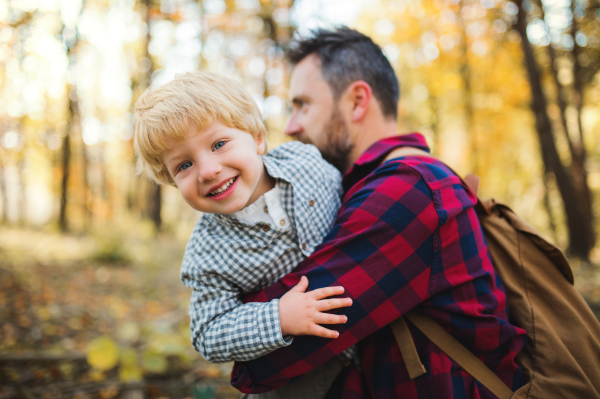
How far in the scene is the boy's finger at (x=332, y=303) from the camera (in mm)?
1237

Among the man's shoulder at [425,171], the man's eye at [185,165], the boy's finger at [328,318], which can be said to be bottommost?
the boy's finger at [328,318]

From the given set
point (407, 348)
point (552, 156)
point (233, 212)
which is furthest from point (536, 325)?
point (552, 156)

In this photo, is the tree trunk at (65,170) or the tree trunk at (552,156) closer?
the tree trunk at (552,156)

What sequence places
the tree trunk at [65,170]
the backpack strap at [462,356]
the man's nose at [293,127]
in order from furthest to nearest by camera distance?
the tree trunk at [65,170] → the man's nose at [293,127] → the backpack strap at [462,356]

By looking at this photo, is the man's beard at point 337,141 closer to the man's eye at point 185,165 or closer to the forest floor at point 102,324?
the man's eye at point 185,165

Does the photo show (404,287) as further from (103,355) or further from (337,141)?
(103,355)

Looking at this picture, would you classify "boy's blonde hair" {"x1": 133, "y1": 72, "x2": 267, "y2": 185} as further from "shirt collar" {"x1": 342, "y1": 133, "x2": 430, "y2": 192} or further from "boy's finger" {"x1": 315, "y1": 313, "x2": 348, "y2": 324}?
"boy's finger" {"x1": 315, "y1": 313, "x2": 348, "y2": 324}

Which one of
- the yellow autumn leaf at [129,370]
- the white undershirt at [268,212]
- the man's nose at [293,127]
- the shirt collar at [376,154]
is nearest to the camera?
the white undershirt at [268,212]

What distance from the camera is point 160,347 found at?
3199mm

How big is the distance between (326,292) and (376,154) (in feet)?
2.55

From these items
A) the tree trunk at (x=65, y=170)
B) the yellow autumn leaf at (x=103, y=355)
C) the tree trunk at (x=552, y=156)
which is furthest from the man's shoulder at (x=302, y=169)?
the tree trunk at (x=65, y=170)

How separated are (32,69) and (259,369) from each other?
2051cm

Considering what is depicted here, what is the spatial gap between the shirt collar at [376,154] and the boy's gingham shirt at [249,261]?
17 centimetres

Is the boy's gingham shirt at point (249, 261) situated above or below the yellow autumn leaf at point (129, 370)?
above
